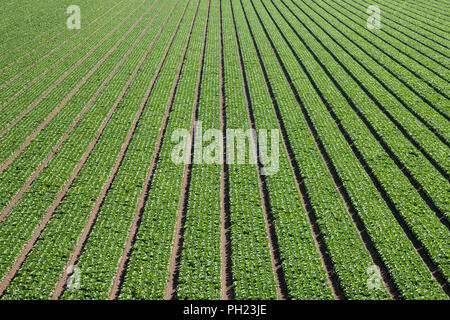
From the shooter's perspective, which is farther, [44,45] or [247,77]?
[44,45]

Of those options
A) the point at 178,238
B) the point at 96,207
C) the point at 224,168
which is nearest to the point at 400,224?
the point at 224,168

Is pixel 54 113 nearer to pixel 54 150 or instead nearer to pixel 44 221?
pixel 54 150

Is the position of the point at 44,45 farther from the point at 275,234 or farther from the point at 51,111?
the point at 275,234

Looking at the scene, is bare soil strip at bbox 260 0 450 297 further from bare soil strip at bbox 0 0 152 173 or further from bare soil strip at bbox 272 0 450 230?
bare soil strip at bbox 0 0 152 173

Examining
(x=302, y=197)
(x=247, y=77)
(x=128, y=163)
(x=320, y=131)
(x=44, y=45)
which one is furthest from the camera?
(x=44, y=45)

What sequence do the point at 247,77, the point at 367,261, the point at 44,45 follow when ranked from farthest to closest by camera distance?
1. the point at 44,45
2. the point at 247,77
3. the point at 367,261

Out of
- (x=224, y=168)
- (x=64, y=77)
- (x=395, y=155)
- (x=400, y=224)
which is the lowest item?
(x=400, y=224)

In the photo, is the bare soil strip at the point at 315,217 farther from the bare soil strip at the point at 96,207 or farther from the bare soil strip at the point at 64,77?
the bare soil strip at the point at 64,77

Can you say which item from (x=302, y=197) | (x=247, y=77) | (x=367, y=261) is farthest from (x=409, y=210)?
(x=247, y=77)
